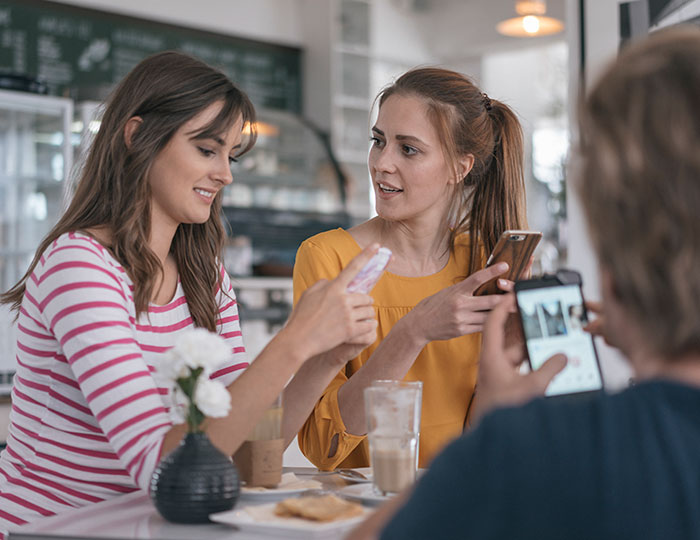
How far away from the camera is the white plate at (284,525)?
98 centimetres

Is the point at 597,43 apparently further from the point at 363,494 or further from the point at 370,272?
the point at 363,494

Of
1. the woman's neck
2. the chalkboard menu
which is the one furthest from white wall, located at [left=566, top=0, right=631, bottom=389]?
the chalkboard menu

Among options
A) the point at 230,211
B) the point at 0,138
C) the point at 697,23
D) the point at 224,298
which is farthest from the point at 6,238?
the point at 697,23

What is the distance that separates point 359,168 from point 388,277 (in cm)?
479

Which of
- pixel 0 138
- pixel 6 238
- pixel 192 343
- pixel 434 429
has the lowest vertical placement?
pixel 434 429

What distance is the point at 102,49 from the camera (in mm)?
5457

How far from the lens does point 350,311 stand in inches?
49.6

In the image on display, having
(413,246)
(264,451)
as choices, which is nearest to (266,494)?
(264,451)

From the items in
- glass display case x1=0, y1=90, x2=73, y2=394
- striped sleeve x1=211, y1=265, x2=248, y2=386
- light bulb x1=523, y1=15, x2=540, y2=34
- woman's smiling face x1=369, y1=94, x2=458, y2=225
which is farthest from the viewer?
light bulb x1=523, y1=15, x2=540, y2=34

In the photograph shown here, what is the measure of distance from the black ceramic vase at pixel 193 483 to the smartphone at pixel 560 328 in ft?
1.52

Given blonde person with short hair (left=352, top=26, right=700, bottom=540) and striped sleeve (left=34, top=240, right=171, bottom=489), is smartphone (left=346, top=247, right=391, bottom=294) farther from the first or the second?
blonde person with short hair (left=352, top=26, right=700, bottom=540)

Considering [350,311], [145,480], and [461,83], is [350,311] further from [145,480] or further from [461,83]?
[461,83]

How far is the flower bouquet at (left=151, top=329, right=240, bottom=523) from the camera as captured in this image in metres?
1.01

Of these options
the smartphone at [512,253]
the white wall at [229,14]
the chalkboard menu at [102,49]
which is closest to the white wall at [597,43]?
the smartphone at [512,253]
